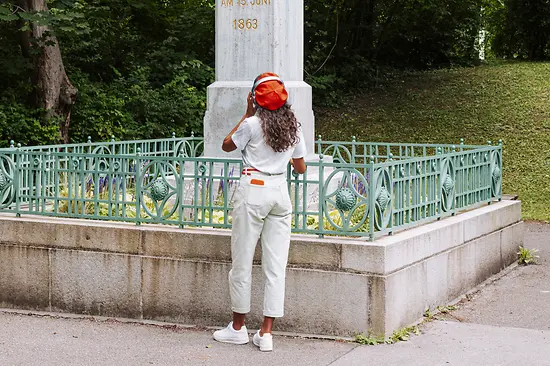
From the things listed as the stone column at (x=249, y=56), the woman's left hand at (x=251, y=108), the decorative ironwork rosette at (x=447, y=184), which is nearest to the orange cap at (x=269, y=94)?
the woman's left hand at (x=251, y=108)

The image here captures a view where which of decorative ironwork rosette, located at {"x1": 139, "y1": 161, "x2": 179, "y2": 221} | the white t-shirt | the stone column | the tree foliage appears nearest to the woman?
the white t-shirt

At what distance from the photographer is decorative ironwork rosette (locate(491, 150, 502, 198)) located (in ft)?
36.7

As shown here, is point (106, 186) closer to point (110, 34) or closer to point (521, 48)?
point (110, 34)

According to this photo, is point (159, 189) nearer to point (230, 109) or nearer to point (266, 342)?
point (266, 342)

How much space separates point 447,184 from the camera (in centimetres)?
961

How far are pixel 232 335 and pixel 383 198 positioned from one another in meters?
1.67

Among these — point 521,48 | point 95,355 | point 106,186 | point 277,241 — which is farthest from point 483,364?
point 521,48

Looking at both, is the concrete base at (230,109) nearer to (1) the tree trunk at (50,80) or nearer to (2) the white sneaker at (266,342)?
(2) the white sneaker at (266,342)

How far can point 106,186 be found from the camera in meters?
9.65

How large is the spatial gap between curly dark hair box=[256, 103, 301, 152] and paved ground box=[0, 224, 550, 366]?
1.55 m

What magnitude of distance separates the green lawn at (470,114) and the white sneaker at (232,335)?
1160 centimetres

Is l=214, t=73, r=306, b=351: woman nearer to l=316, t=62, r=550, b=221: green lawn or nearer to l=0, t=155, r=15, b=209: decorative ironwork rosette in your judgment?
l=0, t=155, r=15, b=209: decorative ironwork rosette

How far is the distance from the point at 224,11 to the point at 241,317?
3944 mm

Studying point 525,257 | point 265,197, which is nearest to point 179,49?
point 525,257
